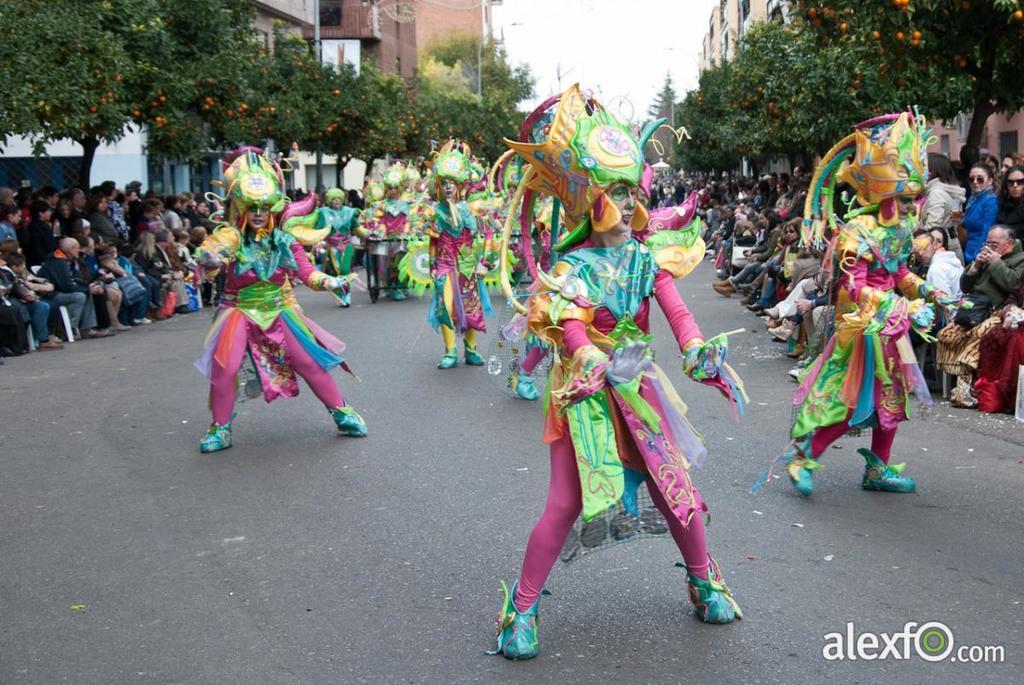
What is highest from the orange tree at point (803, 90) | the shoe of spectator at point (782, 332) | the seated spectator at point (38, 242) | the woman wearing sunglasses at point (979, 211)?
the orange tree at point (803, 90)

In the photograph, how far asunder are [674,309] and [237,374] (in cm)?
458

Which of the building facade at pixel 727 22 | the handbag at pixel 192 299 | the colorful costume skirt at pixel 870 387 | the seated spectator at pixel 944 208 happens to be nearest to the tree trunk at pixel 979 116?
the seated spectator at pixel 944 208

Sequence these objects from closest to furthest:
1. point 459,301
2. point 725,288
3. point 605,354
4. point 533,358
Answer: point 605,354, point 533,358, point 459,301, point 725,288

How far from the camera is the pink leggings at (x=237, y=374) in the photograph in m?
8.53

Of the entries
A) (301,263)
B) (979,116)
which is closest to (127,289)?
(301,263)

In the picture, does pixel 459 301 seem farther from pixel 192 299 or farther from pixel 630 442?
pixel 192 299

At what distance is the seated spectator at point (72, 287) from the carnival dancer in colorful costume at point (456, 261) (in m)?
5.78

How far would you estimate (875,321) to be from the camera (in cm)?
701

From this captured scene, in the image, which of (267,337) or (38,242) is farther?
(38,242)

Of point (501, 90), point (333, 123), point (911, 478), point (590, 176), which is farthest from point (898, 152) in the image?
point (501, 90)

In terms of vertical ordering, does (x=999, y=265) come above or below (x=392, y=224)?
→ above

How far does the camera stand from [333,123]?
1250 inches

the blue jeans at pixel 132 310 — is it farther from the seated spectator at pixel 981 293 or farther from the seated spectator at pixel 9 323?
the seated spectator at pixel 981 293

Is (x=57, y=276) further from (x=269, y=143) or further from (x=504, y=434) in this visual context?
(x=269, y=143)
